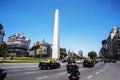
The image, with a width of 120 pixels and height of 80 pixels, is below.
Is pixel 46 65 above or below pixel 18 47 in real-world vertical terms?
below

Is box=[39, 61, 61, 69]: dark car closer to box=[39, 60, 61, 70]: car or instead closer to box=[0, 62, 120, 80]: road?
box=[39, 60, 61, 70]: car

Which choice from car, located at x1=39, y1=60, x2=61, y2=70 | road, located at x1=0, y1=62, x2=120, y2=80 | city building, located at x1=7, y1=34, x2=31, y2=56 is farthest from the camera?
city building, located at x1=7, y1=34, x2=31, y2=56

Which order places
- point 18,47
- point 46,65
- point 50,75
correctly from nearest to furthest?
point 50,75
point 46,65
point 18,47

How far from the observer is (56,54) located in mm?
63406

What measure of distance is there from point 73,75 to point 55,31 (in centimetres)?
4782

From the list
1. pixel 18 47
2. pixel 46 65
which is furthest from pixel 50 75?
pixel 18 47

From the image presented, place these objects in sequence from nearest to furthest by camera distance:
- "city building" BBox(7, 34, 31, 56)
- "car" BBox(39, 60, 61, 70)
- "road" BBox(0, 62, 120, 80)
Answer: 1. "road" BBox(0, 62, 120, 80)
2. "car" BBox(39, 60, 61, 70)
3. "city building" BBox(7, 34, 31, 56)

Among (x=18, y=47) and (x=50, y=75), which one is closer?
(x=50, y=75)

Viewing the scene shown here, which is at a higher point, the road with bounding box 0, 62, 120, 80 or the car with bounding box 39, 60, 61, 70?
the car with bounding box 39, 60, 61, 70

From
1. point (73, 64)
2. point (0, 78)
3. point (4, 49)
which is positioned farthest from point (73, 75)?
point (4, 49)

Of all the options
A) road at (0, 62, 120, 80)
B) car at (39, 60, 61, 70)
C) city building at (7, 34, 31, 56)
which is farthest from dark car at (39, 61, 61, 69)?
city building at (7, 34, 31, 56)

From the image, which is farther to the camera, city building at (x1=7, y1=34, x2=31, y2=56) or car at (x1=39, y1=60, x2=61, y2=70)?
city building at (x1=7, y1=34, x2=31, y2=56)

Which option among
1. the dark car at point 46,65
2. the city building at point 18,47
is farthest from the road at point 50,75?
the city building at point 18,47

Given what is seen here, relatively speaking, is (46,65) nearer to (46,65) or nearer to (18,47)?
(46,65)
